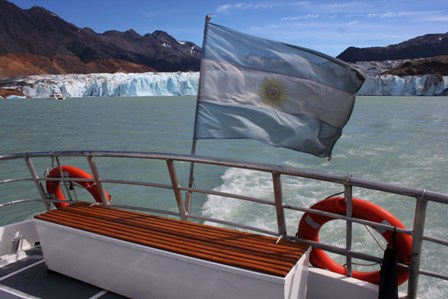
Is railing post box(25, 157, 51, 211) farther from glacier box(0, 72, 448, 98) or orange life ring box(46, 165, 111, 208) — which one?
glacier box(0, 72, 448, 98)

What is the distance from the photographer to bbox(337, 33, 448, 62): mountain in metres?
191

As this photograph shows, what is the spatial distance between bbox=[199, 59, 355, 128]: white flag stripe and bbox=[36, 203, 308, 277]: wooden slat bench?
111cm

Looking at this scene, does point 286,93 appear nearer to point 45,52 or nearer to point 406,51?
point 45,52

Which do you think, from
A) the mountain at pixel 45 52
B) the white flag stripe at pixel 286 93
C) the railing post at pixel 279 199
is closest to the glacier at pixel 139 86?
the mountain at pixel 45 52

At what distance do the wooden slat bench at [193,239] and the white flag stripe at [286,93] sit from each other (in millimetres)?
1107

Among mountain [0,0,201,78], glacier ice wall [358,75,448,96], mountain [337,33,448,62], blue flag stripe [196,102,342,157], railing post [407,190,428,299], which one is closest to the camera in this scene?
railing post [407,190,428,299]

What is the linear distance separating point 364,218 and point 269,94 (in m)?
1.27

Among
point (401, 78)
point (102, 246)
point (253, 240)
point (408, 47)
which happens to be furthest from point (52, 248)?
point (408, 47)

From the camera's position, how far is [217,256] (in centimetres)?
208

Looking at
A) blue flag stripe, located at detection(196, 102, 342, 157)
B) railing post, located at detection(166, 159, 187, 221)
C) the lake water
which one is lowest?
the lake water

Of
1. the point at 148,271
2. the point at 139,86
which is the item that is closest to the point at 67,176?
the point at 148,271

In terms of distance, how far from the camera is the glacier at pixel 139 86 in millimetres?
77125

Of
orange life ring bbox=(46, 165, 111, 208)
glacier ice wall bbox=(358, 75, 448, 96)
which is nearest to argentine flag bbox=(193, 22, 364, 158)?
orange life ring bbox=(46, 165, 111, 208)

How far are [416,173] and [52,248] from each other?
984 centimetres
